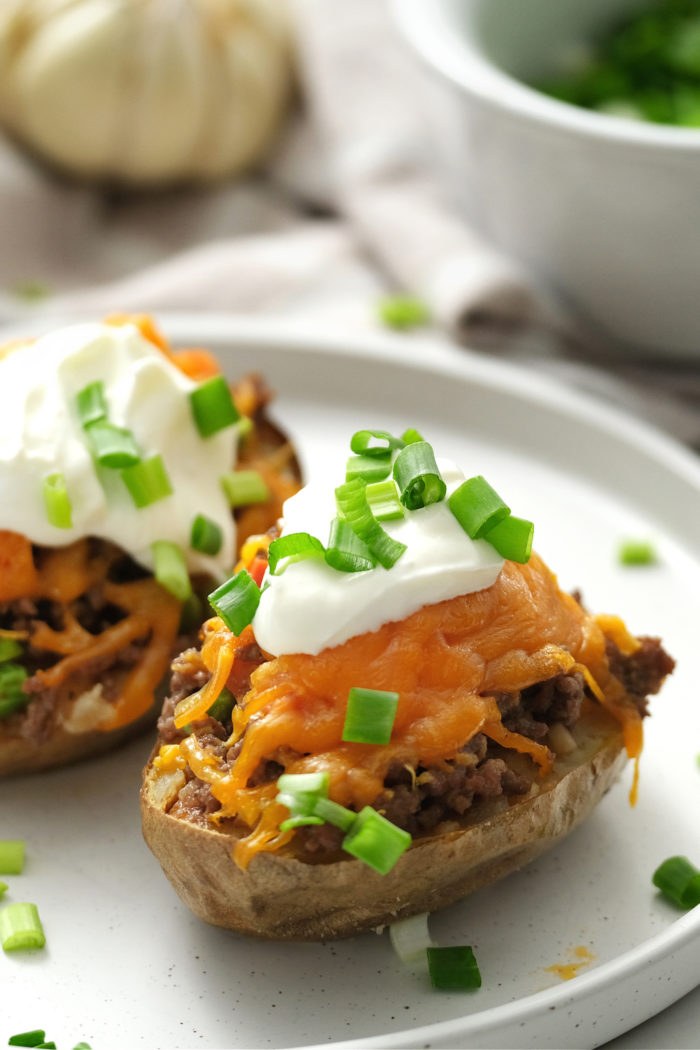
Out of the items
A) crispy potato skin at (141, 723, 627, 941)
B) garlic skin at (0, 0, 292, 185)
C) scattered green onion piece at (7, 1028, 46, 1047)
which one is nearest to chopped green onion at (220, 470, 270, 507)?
crispy potato skin at (141, 723, 627, 941)

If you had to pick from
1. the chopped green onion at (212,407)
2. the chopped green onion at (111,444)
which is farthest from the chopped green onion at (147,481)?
the chopped green onion at (212,407)

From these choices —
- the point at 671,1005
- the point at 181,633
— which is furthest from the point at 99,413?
the point at 671,1005

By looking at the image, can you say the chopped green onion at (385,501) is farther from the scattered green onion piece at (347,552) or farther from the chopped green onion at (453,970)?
the chopped green onion at (453,970)

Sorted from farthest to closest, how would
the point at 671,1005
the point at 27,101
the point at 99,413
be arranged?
the point at 27,101
the point at 99,413
the point at 671,1005

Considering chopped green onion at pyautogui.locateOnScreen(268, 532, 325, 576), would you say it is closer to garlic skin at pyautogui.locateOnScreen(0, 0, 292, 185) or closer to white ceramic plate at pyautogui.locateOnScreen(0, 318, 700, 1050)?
white ceramic plate at pyautogui.locateOnScreen(0, 318, 700, 1050)

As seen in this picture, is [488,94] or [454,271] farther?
[454,271]

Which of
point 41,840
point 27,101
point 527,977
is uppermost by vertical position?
point 27,101

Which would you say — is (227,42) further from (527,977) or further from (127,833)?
(527,977)
